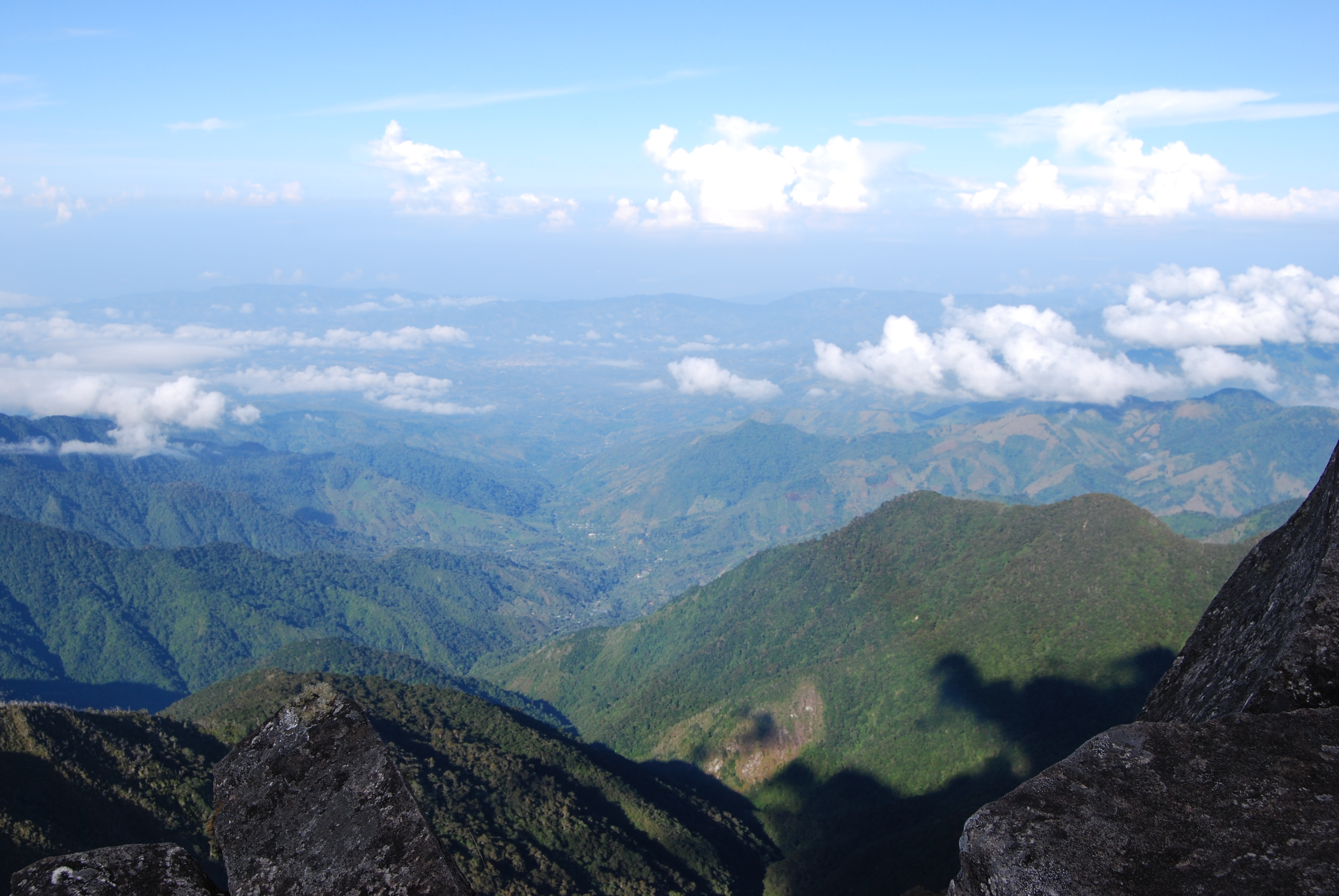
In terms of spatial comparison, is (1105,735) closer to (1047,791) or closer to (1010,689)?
(1047,791)

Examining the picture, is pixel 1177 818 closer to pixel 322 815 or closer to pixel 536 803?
pixel 322 815

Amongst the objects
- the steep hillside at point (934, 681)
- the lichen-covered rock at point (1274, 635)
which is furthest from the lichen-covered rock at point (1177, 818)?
the steep hillside at point (934, 681)

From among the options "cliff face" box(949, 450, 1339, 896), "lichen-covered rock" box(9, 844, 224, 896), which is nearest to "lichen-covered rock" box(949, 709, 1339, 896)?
"cliff face" box(949, 450, 1339, 896)

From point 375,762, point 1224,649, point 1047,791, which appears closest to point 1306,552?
point 1224,649

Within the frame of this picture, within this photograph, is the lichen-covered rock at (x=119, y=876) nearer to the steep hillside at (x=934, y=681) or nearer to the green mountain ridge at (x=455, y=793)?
the green mountain ridge at (x=455, y=793)

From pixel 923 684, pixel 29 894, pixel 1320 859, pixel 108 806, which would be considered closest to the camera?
pixel 1320 859

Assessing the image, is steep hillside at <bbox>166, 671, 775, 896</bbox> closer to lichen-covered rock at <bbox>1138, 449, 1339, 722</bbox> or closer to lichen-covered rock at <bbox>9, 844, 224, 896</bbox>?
lichen-covered rock at <bbox>1138, 449, 1339, 722</bbox>

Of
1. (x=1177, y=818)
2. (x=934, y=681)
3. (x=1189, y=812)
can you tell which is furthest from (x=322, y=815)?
(x=934, y=681)
